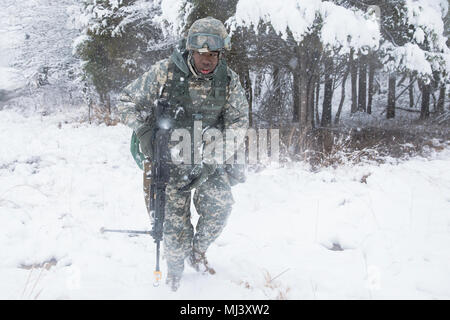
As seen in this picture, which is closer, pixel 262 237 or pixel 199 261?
pixel 199 261

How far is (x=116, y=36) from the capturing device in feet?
32.5

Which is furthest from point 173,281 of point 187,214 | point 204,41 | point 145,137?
point 204,41

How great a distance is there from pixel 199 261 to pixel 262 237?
861 millimetres

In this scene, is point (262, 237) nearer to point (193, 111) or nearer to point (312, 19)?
point (193, 111)

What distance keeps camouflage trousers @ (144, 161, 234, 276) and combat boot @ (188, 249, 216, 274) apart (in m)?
0.05

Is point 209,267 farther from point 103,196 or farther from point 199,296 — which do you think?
point 103,196

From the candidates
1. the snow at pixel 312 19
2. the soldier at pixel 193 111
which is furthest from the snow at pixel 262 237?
Result: the snow at pixel 312 19

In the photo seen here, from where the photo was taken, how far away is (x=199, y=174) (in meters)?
2.27

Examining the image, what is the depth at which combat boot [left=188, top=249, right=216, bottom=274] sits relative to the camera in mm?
2617

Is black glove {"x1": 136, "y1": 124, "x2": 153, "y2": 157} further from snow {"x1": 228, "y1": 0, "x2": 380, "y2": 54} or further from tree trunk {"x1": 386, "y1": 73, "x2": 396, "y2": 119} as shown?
tree trunk {"x1": 386, "y1": 73, "x2": 396, "y2": 119}

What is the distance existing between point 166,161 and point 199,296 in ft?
3.43

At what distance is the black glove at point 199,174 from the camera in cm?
223

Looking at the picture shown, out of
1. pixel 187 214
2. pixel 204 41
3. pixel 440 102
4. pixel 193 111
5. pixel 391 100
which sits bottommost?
pixel 187 214

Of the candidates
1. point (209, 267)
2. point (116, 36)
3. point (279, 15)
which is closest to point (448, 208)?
point (209, 267)
